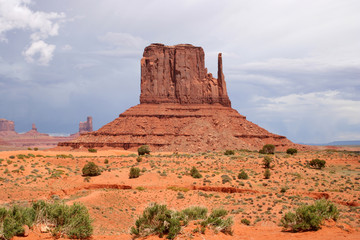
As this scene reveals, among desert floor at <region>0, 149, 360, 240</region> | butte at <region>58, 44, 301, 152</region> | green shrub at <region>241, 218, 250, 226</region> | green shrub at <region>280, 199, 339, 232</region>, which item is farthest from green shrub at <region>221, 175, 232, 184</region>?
butte at <region>58, 44, 301, 152</region>

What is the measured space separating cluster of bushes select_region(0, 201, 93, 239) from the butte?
71.1m

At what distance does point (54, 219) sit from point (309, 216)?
1093 centimetres

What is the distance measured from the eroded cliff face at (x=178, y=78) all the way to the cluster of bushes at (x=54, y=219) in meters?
97.1

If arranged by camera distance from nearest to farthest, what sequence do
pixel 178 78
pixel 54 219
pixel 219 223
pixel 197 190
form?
pixel 219 223, pixel 54 219, pixel 197 190, pixel 178 78

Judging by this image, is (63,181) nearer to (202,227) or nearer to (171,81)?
(202,227)

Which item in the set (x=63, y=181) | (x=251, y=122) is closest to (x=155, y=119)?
(x=251, y=122)

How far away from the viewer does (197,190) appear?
1187 inches

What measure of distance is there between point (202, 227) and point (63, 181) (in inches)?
819

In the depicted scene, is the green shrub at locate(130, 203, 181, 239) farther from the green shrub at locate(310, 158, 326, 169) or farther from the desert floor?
the green shrub at locate(310, 158, 326, 169)

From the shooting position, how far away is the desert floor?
18.5 metres

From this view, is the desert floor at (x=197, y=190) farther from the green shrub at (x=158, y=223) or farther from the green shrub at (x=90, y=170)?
the green shrub at (x=90, y=170)

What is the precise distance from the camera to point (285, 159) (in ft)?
146

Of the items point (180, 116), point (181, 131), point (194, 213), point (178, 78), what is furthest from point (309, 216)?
point (178, 78)

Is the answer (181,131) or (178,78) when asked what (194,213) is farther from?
(178,78)
